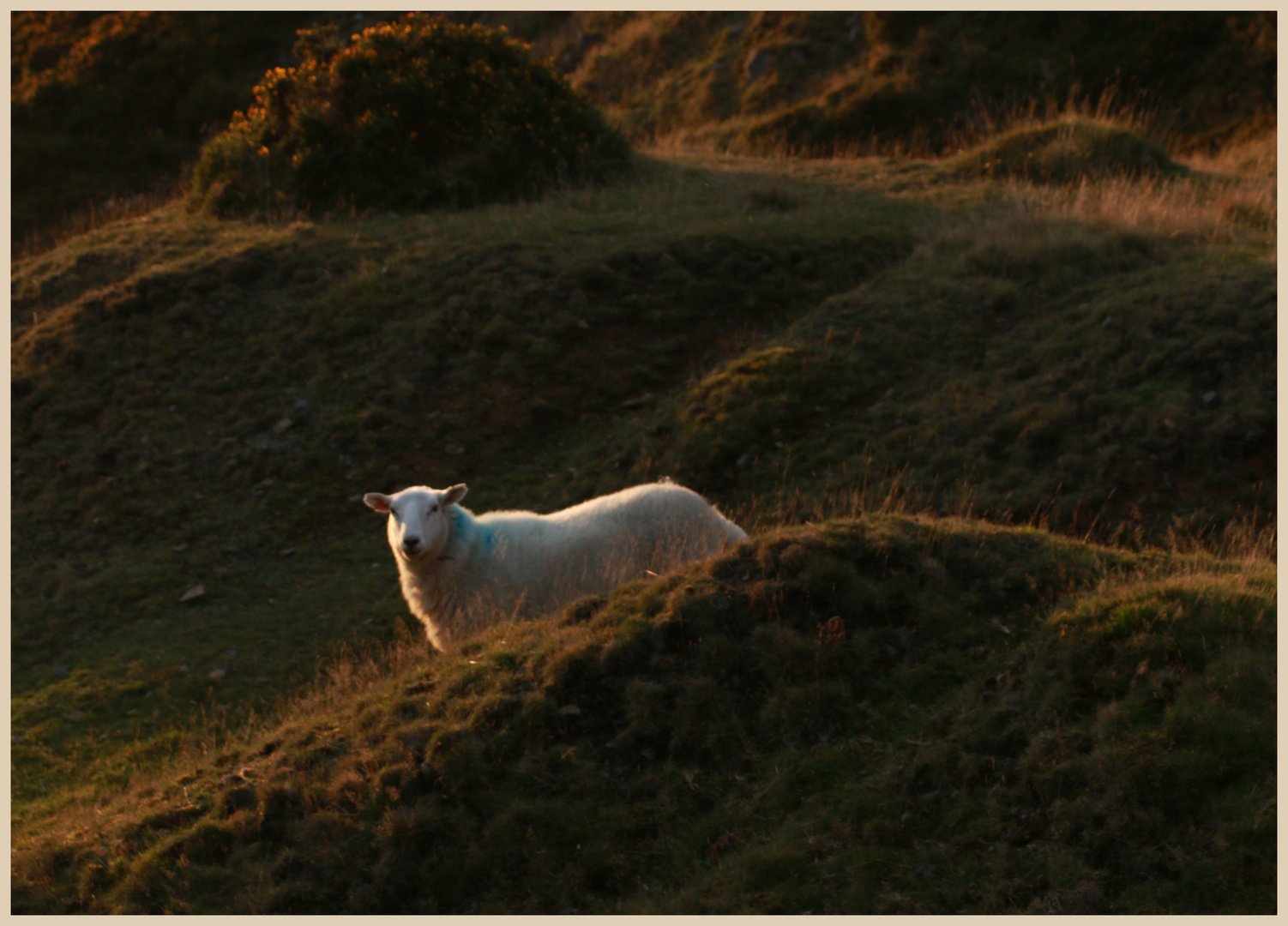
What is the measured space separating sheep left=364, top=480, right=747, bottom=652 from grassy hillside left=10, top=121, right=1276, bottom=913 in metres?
0.70

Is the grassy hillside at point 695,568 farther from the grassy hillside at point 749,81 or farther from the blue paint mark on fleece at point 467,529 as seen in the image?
the grassy hillside at point 749,81

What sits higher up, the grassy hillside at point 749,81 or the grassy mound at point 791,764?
the grassy hillside at point 749,81

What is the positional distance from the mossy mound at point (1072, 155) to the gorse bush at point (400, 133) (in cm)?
847

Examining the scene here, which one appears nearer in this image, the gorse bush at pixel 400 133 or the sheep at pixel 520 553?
the sheep at pixel 520 553

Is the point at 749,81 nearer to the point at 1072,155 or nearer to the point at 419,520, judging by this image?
the point at 1072,155

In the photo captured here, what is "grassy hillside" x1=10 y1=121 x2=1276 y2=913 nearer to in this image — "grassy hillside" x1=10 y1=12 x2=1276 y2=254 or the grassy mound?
the grassy mound

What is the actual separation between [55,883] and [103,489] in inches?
318

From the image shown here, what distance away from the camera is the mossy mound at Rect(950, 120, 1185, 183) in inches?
760

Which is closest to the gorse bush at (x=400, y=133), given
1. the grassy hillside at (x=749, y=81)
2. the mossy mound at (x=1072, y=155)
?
the grassy hillside at (x=749, y=81)

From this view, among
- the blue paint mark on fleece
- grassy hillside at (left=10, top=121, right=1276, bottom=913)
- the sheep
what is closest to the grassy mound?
grassy hillside at (left=10, top=121, right=1276, bottom=913)

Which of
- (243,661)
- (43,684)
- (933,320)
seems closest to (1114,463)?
(933,320)

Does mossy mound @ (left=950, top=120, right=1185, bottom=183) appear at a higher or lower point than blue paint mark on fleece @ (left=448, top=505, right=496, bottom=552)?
higher

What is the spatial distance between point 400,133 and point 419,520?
587 inches

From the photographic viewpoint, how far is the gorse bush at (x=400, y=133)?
66.6 feet
